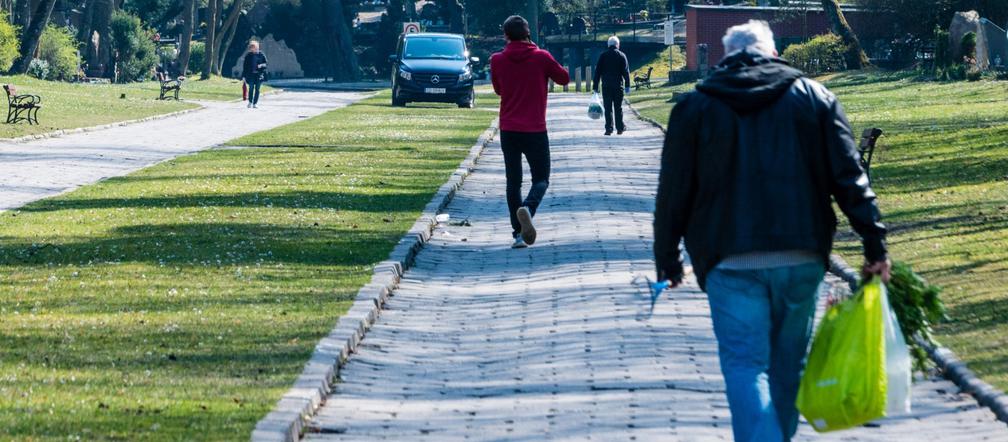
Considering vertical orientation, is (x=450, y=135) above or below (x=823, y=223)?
below

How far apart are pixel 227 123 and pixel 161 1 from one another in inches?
2515

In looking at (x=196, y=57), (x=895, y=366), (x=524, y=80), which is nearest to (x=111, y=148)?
(x=524, y=80)

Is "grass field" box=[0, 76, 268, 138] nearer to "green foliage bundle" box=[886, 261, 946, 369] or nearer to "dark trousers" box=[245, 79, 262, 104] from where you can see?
"dark trousers" box=[245, 79, 262, 104]

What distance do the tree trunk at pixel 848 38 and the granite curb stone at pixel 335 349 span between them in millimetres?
41752

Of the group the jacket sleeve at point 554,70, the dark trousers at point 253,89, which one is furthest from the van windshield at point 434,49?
the jacket sleeve at point 554,70

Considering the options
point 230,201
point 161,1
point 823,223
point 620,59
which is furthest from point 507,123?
point 161,1

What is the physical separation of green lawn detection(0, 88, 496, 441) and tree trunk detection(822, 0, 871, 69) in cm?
3564

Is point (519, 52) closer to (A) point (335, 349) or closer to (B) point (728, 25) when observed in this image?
(A) point (335, 349)

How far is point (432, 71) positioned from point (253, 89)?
20.2 feet

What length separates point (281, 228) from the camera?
15.0m

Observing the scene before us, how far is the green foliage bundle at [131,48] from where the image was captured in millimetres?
67500

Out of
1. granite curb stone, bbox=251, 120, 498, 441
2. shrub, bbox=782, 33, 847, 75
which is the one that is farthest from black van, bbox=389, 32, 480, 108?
granite curb stone, bbox=251, 120, 498, 441

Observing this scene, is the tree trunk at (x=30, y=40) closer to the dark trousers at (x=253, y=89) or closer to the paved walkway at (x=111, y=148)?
the dark trousers at (x=253, y=89)

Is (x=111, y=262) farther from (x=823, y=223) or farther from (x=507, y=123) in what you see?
(x=823, y=223)
